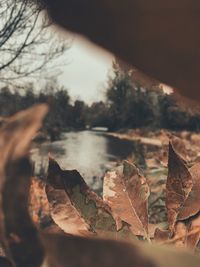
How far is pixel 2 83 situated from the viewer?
9.16ft

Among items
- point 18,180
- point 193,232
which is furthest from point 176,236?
point 18,180

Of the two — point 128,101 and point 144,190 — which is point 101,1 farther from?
point 128,101

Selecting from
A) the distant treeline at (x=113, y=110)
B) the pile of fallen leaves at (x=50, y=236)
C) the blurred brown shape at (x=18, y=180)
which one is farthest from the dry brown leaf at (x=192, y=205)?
the distant treeline at (x=113, y=110)

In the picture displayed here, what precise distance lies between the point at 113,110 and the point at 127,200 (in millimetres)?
2903

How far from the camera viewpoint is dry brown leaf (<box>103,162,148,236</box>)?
253 mm

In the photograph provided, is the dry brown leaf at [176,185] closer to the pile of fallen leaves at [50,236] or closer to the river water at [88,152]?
the pile of fallen leaves at [50,236]

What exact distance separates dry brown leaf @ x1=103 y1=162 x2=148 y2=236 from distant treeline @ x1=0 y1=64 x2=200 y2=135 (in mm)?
2071

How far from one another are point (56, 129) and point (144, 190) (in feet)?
9.43

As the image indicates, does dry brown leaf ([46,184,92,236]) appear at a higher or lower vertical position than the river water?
higher

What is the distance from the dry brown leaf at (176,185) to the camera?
24 centimetres

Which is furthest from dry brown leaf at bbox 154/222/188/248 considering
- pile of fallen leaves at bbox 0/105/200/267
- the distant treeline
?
the distant treeline

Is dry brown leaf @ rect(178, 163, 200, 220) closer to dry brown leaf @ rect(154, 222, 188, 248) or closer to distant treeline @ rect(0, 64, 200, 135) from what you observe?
dry brown leaf @ rect(154, 222, 188, 248)

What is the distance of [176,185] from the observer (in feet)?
0.78

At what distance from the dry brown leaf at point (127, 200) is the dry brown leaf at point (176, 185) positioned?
0.06ft
